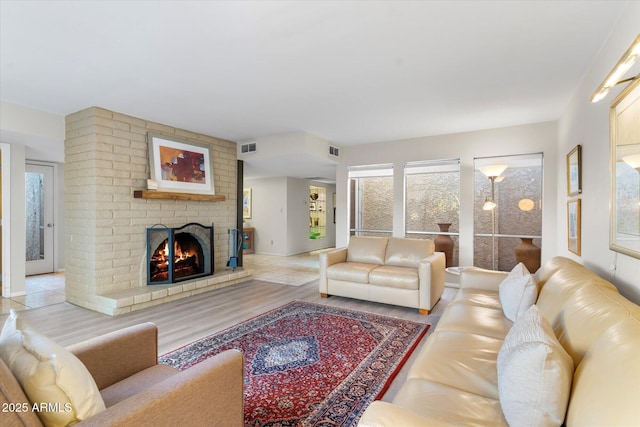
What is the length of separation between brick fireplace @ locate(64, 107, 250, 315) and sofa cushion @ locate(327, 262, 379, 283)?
77.6 inches

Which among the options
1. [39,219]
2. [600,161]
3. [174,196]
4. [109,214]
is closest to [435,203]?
[600,161]

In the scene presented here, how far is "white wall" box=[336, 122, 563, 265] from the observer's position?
429 cm

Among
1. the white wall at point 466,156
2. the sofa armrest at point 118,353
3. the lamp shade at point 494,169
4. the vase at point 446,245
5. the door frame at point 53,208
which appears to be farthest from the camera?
the door frame at point 53,208

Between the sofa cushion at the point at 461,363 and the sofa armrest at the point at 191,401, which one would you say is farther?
the sofa cushion at the point at 461,363

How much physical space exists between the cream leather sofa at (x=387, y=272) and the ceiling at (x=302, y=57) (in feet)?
5.99

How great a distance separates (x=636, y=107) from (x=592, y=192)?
3.41 feet

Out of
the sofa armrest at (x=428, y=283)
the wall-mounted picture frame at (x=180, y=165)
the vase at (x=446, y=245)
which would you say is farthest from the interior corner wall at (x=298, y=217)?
the sofa armrest at (x=428, y=283)

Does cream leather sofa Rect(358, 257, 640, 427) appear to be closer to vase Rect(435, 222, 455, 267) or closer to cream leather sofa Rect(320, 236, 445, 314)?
cream leather sofa Rect(320, 236, 445, 314)

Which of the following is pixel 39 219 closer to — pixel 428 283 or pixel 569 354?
pixel 428 283

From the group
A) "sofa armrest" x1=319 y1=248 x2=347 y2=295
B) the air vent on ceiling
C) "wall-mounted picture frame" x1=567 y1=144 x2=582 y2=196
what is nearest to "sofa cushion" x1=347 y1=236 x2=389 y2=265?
"sofa armrest" x1=319 y1=248 x2=347 y2=295

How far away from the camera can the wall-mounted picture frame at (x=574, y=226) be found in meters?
2.86

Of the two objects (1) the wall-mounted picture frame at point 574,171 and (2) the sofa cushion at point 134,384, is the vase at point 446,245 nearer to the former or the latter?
(1) the wall-mounted picture frame at point 574,171

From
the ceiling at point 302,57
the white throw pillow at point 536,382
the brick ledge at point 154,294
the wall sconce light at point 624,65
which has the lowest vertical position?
the brick ledge at point 154,294

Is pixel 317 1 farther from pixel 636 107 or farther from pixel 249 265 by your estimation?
pixel 249 265
